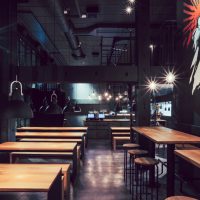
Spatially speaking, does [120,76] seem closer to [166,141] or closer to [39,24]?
[39,24]

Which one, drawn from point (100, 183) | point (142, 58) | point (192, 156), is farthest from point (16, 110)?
point (142, 58)

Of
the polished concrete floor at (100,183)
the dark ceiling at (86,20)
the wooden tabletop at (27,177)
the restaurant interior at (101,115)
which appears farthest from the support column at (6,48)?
the wooden tabletop at (27,177)

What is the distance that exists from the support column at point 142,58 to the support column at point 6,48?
3.22 m

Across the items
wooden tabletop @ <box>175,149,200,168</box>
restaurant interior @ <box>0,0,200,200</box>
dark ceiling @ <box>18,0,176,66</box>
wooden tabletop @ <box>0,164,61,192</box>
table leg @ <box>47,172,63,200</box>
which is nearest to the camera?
wooden tabletop @ <box>0,164,61,192</box>

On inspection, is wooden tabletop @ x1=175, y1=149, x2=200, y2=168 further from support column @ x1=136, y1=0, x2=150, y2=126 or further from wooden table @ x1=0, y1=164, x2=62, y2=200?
support column @ x1=136, y1=0, x2=150, y2=126

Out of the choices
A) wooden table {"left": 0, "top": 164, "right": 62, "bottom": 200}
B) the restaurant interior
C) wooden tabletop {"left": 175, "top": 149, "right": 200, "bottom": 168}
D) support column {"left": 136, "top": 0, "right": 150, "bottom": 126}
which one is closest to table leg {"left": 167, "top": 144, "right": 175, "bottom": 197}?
the restaurant interior

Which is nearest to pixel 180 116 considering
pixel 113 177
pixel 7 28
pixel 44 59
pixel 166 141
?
pixel 113 177

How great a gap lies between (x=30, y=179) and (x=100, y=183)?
335 centimetres

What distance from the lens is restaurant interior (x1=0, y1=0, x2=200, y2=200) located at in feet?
12.8

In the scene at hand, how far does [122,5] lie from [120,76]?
6.81 ft

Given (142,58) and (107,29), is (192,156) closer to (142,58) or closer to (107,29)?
(142,58)

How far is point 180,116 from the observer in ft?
20.0

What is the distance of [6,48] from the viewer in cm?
620

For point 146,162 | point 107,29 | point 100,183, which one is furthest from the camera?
point 107,29
